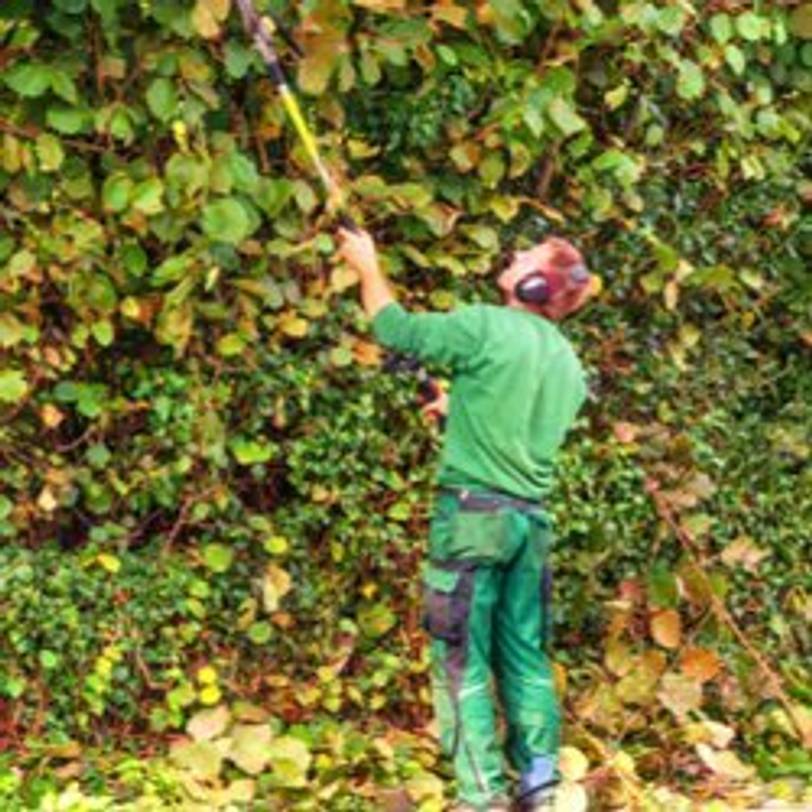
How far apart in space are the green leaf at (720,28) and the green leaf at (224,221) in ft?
6.76

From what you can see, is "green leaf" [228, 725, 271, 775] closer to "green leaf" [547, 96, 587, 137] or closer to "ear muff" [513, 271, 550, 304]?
"ear muff" [513, 271, 550, 304]

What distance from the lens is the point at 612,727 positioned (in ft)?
24.6

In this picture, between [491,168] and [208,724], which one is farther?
[491,168]

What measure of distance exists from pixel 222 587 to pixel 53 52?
183 centimetres

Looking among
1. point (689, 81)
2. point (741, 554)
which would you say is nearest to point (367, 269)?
point (689, 81)

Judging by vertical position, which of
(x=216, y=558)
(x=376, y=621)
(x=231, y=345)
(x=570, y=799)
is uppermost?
(x=231, y=345)

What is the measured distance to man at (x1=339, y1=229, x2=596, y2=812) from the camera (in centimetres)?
606

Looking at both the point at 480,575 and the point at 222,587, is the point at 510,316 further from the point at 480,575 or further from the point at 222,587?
the point at 222,587

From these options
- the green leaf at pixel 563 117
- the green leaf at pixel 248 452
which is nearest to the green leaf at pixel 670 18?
the green leaf at pixel 563 117

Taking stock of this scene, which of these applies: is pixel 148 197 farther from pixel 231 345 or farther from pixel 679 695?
pixel 679 695

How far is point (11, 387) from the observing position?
6848mm

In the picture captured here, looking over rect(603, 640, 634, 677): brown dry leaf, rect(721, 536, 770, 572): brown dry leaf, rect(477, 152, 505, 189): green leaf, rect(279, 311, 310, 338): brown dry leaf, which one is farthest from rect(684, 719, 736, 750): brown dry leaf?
rect(477, 152, 505, 189): green leaf

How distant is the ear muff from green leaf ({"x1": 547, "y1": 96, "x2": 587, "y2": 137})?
1424mm

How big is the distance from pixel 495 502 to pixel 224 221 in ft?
4.56
